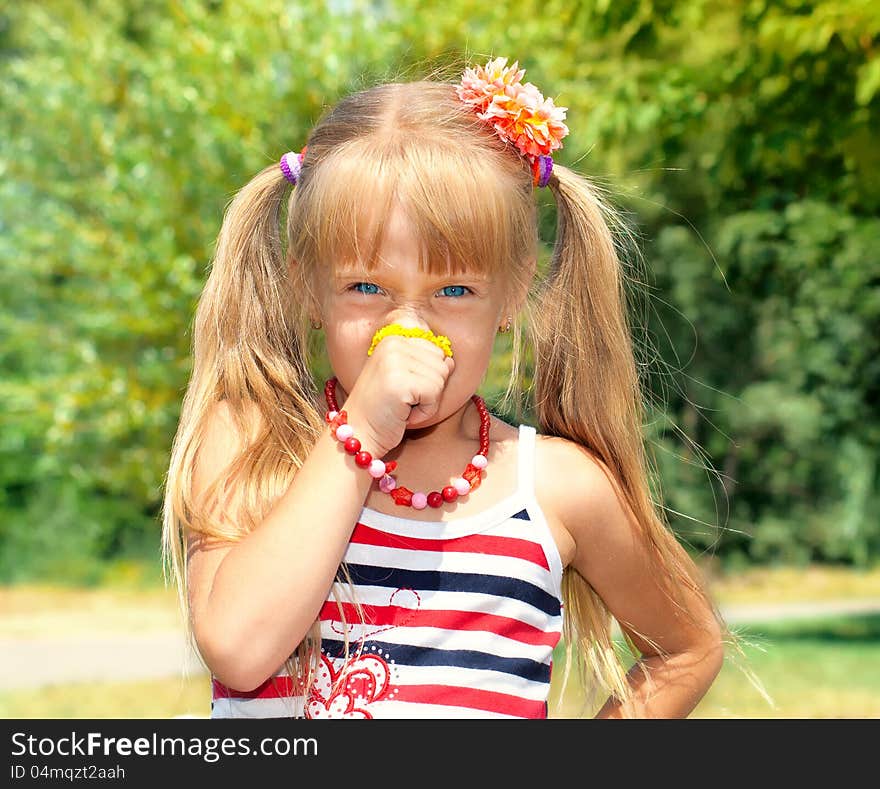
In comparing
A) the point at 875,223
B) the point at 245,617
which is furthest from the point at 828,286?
the point at 245,617

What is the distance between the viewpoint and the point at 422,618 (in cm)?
210

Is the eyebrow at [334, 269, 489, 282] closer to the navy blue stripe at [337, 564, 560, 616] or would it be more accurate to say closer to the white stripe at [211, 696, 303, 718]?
the navy blue stripe at [337, 564, 560, 616]

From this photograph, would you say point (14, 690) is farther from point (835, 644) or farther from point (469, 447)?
point (835, 644)

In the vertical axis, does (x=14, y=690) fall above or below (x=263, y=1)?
below

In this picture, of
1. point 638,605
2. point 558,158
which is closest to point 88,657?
point 558,158

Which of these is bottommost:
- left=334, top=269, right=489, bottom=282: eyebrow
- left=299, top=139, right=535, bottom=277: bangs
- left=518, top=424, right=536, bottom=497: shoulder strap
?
left=518, top=424, right=536, bottom=497: shoulder strap

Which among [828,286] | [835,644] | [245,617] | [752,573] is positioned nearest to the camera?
[245,617]

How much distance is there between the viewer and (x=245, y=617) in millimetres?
1863

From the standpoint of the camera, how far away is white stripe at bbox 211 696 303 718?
212 cm

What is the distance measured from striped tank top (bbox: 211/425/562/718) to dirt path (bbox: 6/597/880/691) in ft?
17.5

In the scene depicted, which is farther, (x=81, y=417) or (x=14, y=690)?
(x=81, y=417)

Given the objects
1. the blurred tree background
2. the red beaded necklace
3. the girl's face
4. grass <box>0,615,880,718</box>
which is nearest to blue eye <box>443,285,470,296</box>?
the girl's face

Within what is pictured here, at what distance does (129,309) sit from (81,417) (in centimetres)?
152

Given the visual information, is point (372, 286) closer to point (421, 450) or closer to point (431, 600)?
point (421, 450)
